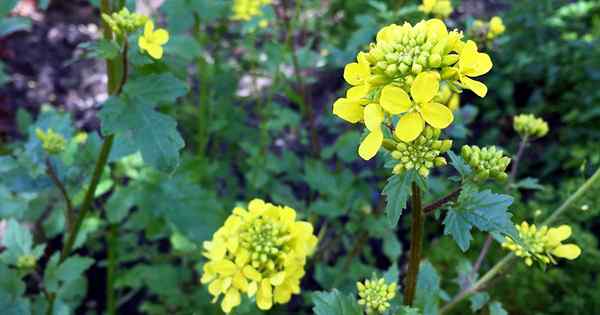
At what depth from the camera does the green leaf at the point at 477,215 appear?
143 centimetres

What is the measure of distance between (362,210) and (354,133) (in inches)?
22.4

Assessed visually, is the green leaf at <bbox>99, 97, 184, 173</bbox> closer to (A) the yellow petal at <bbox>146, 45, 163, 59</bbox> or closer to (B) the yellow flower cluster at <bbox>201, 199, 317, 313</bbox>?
(A) the yellow petal at <bbox>146, 45, 163, 59</bbox>

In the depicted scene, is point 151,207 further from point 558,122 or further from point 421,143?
point 558,122

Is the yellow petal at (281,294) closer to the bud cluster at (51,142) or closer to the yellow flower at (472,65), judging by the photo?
the yellow flower at (472,65)

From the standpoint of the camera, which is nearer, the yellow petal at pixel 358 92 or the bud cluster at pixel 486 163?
the yellow petal at pixel 358 92

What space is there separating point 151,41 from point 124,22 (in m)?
0.13

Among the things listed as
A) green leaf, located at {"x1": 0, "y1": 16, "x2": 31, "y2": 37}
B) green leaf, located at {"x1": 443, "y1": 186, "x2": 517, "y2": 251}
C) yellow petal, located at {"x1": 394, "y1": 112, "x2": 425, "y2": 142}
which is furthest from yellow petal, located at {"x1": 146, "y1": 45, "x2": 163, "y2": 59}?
green leaf, located at {"x1": 0, "y1": 16, "x2": 31, "y2": 37}

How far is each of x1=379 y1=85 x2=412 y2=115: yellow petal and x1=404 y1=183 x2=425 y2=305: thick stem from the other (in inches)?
11.5

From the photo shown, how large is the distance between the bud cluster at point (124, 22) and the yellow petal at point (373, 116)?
3.59ft

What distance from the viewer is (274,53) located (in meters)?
3.46

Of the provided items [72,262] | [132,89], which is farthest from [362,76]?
[72,262]

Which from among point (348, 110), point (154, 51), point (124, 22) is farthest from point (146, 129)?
point (348, 110)

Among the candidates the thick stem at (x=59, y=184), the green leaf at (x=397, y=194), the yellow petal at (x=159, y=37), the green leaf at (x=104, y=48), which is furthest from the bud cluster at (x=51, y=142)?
the green leaf at (x=397, y=194)

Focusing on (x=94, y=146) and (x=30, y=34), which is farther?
(x=30, y=34)
